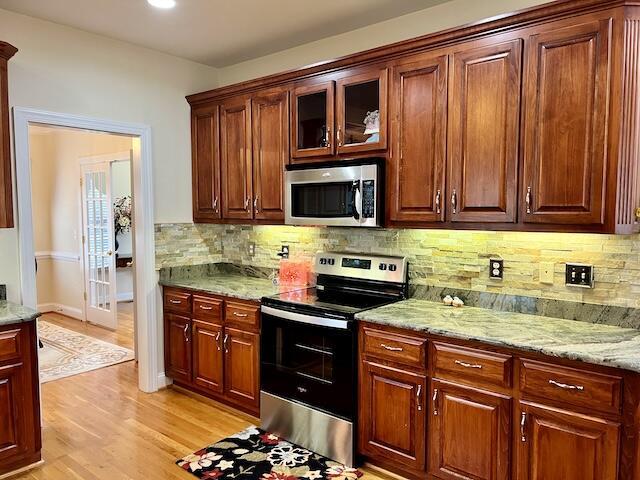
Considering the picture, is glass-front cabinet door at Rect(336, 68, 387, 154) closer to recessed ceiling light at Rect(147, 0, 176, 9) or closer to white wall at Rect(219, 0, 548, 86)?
white wall at Rect(219, 0, 548, 86)

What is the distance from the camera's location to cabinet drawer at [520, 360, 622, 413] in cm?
190

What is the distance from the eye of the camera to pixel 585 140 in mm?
2166

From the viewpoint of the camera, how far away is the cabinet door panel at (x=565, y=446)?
1.92 meters

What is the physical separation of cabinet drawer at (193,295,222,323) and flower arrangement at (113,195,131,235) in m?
4.24

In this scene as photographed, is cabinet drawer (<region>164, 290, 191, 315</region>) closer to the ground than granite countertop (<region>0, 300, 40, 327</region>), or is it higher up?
closer to the ground

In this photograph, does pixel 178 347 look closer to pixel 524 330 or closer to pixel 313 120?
pixel 313 120

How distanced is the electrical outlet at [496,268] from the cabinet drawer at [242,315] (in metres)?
1.54

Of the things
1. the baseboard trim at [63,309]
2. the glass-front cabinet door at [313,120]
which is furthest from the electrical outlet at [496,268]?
the baseboard trim at [63,309]

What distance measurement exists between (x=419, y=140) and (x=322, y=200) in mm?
772

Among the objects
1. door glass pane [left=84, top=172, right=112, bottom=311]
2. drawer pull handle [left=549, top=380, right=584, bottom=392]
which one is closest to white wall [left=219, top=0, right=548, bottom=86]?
drawer pull handle [left=549, top=380, right=584, bottom=392]

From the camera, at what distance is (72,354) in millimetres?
4855

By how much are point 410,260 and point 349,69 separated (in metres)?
1.31

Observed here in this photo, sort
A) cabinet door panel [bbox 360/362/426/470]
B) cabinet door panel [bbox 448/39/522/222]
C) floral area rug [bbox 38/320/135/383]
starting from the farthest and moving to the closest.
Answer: floral area rug [bbox 38/320/135/383] → cabinet door panel [bbox 360/362/426/470] → cabinet door panel [bbox 448/39/522/222]

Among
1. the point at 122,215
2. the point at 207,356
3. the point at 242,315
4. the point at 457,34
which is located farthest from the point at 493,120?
the point at 122,215
